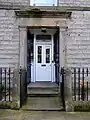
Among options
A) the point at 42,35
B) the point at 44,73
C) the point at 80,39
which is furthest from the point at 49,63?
the point at 80,39

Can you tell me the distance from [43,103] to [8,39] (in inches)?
178

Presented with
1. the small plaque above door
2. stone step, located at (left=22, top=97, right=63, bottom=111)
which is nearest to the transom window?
the small plaque above door

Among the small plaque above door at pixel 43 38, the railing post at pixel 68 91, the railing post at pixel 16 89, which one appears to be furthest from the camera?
the small plaque above door at pixel 43 38

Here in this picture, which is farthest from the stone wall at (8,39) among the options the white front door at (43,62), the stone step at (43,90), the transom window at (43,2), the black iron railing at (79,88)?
the black iron railing at (79,88)

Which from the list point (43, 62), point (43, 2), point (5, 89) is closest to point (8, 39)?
point (43, 2)

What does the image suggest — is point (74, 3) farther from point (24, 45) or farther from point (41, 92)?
point (41, 92)

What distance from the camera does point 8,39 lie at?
43.6 ft

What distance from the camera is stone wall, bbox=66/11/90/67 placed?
13297 mm

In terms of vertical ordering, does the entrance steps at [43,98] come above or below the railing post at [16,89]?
below

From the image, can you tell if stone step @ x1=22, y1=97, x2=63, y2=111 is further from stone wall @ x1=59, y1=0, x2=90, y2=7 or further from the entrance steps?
stone wall @ x1=59, y1=0, x2=90, y2=7

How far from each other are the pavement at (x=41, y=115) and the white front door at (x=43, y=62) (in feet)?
20.7

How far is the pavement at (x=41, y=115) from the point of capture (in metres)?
7.89

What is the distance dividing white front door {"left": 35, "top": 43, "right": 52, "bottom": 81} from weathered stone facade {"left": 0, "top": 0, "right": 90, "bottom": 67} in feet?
6.59

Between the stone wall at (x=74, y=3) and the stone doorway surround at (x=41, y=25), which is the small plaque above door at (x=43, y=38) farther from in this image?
the stone wall at (x=74, y=3)
